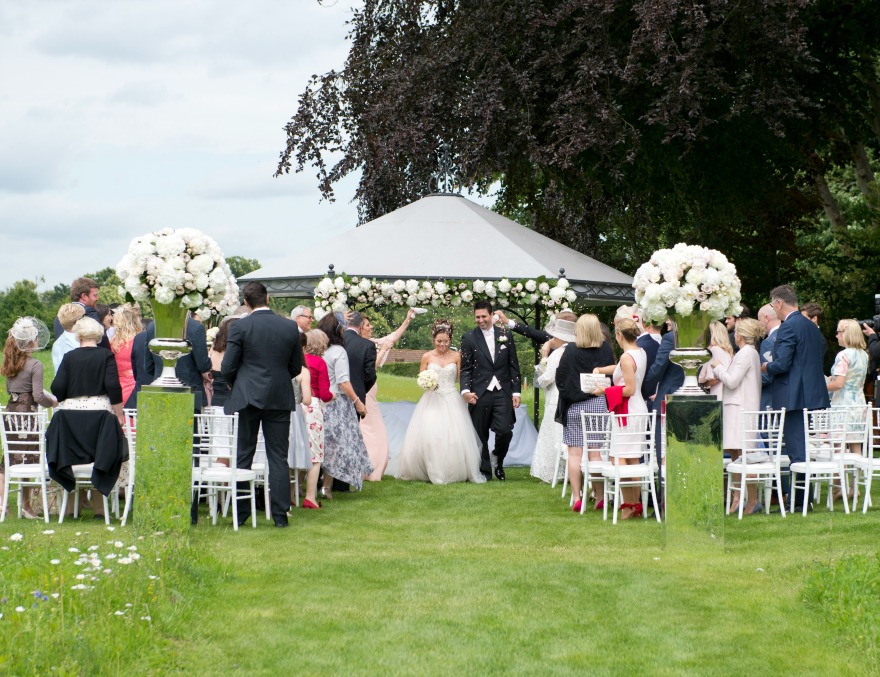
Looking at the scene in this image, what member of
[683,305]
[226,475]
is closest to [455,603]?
[683,305]

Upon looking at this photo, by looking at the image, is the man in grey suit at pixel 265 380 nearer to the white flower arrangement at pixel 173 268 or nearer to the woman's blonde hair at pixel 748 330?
the white flower arrangement at pixel 173 268

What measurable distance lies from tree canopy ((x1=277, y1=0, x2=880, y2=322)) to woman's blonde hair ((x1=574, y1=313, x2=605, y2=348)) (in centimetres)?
547

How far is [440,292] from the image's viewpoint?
47.3 ft

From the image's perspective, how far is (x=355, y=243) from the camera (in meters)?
15.8

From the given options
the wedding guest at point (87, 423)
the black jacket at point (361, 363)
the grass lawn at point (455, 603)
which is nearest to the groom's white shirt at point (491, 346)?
the black jacket at point (361, 363)

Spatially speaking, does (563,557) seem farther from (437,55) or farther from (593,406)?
(437,55)

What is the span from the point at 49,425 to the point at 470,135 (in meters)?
9.38

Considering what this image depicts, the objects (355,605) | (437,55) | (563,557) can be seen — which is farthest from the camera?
(437,55)

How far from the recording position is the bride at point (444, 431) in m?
13.5

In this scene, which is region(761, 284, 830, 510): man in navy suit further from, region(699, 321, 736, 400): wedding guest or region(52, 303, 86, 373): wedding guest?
region(52, 303, 86, 373): wedding guest

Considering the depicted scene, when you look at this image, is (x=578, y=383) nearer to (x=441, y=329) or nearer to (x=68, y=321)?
(x=441, y=329)

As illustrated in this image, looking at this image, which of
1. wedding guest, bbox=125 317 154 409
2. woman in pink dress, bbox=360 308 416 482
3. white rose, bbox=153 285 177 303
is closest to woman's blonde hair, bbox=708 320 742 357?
woman in pink dress, bbox=360 308 416 482

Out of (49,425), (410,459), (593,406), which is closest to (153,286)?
(49,425)

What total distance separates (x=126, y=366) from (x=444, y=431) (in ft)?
12.6
